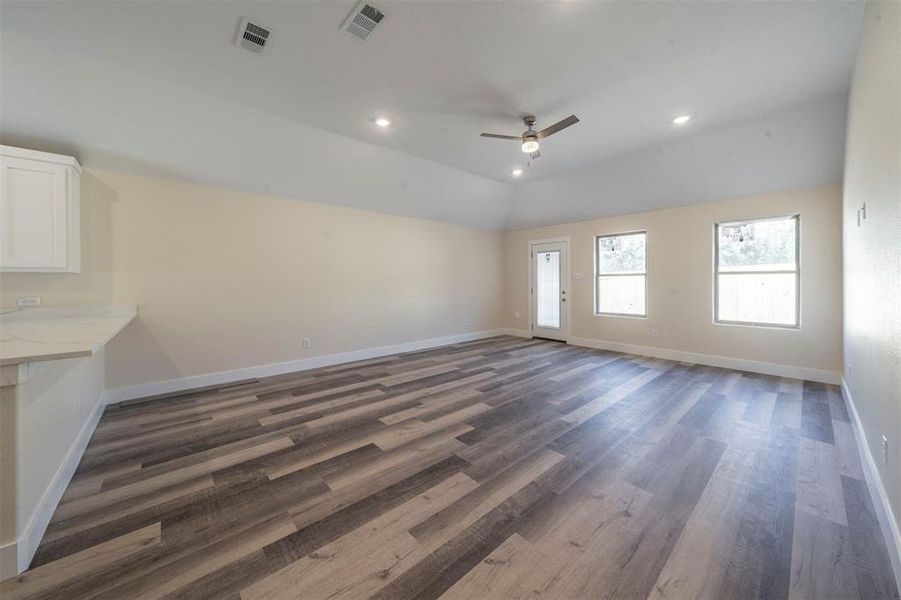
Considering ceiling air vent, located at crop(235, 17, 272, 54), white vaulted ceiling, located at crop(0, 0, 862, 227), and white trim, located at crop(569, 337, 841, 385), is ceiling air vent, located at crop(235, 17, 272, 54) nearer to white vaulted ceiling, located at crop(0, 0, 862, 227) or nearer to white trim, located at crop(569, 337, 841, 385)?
white vaulted ceiling, located at crop(0, 0, 862, 227)

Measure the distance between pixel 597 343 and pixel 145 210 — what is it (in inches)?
280

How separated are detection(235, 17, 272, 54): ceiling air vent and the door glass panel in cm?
584

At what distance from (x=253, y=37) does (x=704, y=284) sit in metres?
6.32

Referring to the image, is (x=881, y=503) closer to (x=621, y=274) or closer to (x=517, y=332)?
(x=621, y=274)

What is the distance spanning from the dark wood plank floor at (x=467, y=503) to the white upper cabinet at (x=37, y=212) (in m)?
1.55

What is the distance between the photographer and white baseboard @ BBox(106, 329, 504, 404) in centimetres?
359

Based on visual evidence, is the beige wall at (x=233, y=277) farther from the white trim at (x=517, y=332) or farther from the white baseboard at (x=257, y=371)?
the white trim at (x=517, y=332)

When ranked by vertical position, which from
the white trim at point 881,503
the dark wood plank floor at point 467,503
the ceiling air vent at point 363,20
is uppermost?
the ceiling air vent at point 363,20

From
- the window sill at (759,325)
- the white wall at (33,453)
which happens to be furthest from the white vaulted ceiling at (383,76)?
the white wall at (33,453)

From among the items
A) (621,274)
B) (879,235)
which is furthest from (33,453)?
(621,274)

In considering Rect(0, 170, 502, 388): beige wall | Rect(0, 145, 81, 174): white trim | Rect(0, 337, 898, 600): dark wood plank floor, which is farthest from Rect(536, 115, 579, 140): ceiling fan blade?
Rect(0, 145, 81, 174): white trim

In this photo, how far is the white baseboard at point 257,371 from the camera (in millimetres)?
3588

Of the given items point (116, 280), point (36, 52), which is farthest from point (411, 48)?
point (116, 280)

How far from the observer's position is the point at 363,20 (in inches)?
89.3
